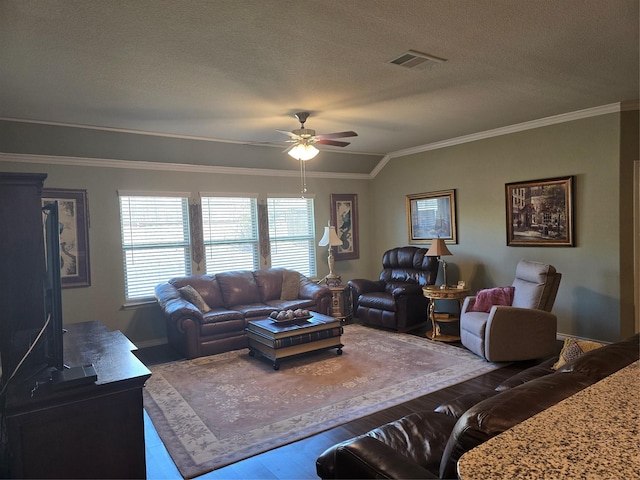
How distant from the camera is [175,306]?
491cm

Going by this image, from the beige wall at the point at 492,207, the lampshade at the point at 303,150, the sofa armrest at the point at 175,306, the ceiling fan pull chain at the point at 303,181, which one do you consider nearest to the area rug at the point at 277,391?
the sofa armrest at the point at 175,306

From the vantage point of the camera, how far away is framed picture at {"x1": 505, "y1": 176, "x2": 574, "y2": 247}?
5.07 meters

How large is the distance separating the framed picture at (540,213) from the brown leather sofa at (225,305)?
8.95 ft

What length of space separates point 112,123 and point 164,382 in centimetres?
283

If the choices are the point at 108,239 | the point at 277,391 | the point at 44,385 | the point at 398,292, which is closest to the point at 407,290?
the point at 398,292

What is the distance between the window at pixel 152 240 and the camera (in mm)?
5586

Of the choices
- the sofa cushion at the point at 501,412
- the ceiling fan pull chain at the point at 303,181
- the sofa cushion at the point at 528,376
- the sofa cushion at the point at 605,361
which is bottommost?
the sofa cushion at the point at 528,376

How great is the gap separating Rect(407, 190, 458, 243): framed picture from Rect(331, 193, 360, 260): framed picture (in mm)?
1057

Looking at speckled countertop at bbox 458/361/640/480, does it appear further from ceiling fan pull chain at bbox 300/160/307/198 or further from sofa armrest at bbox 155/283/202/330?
ceiling fan pull chain at bbox 300/160/307/198

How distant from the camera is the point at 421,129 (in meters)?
5.54

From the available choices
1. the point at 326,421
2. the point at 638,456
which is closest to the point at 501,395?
the point at 638,456

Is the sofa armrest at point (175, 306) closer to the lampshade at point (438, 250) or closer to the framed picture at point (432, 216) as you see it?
the lampshade at point (438, 250)

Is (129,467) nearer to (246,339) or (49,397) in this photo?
Answer: (49,397)

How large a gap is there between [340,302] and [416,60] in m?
4.19
